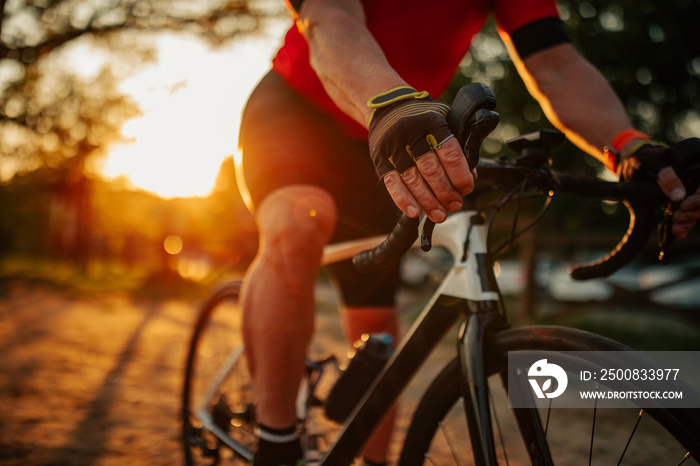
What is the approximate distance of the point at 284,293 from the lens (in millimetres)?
1310

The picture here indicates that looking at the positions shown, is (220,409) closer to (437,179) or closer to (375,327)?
(375,327)

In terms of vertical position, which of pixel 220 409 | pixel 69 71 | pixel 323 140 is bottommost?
pixel 220 409

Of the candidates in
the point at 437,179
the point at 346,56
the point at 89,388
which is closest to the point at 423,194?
the point at 437,179

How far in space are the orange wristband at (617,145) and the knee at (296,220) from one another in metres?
0.74

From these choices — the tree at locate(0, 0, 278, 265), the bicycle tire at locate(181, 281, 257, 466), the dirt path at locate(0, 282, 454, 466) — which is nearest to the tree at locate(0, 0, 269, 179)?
the tree at locate(0, 0, 278, 265)

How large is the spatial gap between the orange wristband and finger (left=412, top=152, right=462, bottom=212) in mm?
693

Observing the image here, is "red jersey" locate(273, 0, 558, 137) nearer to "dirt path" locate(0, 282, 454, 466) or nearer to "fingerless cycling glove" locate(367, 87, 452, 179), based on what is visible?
"fingerless cycling glove" locate(367, 87, 452, 179)

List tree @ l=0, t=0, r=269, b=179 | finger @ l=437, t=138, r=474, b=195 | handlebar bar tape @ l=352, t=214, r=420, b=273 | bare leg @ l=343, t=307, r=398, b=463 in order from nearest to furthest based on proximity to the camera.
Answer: finger @ l=437, t=138, r=474, b=195 → handlebar bar tape @ l=352, t=214, r=420, b=273 → bare leg @ l=343, t=307, r=398, b=463 → tree @ l=0, t=0, r=269, b=179

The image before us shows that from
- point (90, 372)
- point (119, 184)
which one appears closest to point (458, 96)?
point (90, 372)

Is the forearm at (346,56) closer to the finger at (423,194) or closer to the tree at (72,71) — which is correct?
the finger at (423,194)

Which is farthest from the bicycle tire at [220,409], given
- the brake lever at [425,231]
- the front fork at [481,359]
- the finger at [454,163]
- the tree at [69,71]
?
the tree at [69,71]

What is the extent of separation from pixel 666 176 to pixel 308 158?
35.3 inches

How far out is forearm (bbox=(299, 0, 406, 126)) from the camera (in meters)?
0.85

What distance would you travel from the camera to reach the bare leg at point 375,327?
1694 mm
